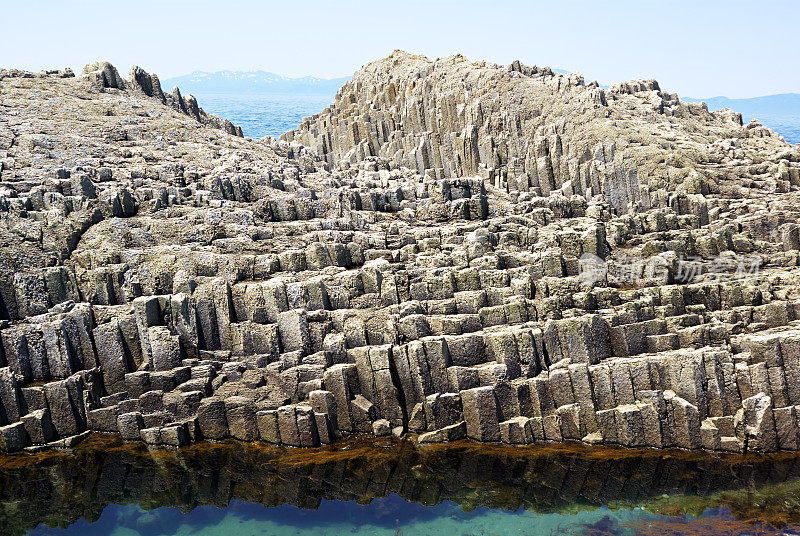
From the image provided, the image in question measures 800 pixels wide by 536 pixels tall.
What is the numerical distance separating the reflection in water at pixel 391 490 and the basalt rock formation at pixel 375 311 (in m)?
0.83

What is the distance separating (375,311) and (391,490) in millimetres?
6450

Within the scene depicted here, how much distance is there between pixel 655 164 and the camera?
134 feet

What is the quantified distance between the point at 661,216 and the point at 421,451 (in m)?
14.8

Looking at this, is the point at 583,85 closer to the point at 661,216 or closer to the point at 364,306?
the point at 661,216

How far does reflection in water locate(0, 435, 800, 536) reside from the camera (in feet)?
69.3

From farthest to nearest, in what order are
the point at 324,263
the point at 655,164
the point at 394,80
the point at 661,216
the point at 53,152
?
the point at 394,80 < the point at 655,164 < the point at 53,152 < the point at 661,216 < the point at 324,263

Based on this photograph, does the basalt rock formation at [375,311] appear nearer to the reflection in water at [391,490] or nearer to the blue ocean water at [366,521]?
the reflection in water at [391,490]

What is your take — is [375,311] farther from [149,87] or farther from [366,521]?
[149,87]

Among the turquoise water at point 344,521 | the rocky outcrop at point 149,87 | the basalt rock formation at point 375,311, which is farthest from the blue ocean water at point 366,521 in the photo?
the rocky outcrop at point 149,87

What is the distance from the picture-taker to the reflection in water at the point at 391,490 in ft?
69.3

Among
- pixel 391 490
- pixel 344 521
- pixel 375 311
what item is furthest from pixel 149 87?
pixel 344 521

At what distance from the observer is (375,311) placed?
88.7ft

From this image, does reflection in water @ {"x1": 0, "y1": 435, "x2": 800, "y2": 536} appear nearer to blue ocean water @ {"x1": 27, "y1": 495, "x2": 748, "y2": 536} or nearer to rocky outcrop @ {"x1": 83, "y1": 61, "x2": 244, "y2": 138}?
blue ocean water @ {"x1": 27, "y1": 495, "x2": 748, "y2": 536}

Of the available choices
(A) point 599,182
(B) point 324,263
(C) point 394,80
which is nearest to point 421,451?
(B) point 324,263
